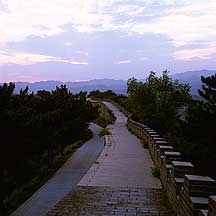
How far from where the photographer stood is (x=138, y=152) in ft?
55.3

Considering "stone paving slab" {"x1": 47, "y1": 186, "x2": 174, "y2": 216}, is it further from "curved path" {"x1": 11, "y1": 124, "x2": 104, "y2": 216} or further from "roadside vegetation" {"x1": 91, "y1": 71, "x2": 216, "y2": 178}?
"roadside vegetation" {"x1": 91, "y1": 71, "x2": 216, "y2": 178}

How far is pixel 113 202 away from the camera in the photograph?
8.51 metres

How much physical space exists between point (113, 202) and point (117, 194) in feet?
2.30

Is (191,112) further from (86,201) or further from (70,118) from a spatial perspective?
(86,201)

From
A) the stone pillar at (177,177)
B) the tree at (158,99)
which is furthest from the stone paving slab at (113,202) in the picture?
the tree at (158,99)

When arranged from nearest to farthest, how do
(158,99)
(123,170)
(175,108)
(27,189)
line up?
(123,170)
(27,189)
(175,108)
(158,99)

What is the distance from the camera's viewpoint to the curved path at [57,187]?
29.9 feet

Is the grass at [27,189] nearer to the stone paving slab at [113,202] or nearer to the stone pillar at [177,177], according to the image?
the stone paving slab at [113,202]

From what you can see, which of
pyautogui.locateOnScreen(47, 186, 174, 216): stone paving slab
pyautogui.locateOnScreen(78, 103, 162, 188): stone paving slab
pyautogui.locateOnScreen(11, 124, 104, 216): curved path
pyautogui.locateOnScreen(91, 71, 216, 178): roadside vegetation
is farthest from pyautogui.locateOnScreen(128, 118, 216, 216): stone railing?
pyautogui.locateOnScreen(91, 71, 216, 178): roadside vegetation

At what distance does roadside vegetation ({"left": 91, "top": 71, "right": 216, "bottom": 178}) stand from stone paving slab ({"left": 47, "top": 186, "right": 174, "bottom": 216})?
956cm

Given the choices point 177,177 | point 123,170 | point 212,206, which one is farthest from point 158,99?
point 212,206

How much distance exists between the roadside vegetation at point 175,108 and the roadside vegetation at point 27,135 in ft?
17.1

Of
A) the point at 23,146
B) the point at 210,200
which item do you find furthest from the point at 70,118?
the point at 210,200

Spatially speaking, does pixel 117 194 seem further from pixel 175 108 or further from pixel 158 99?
pixel 158 99
